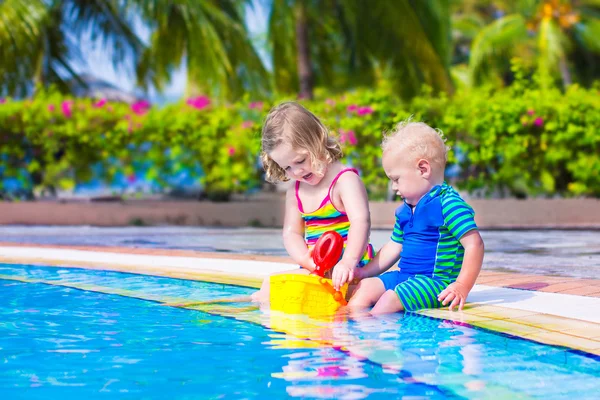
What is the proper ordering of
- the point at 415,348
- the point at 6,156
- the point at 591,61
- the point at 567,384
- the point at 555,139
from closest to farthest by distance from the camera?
the point at 567,384 < the point at 415,348 < the point at 555,139 < the point at 6,156 < the point at 591,61

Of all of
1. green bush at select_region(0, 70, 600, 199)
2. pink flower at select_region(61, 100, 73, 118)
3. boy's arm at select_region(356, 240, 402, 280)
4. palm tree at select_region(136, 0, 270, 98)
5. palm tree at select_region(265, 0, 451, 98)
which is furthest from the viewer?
palm tree at select_region(265, 0, 451, 98)

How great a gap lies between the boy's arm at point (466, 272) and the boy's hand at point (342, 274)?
47 centimetres

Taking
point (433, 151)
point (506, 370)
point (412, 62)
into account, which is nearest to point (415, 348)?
point (506, 370)

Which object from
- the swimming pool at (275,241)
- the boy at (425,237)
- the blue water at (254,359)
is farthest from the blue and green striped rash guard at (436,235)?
the swimming pool at (275,241)

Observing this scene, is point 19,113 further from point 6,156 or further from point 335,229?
point 335,229

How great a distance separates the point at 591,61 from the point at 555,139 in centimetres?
2115

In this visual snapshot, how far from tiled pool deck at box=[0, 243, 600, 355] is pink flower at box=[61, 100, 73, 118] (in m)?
6.25

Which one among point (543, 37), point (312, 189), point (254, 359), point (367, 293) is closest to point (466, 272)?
point (367, 293)

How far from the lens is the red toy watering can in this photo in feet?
14.3

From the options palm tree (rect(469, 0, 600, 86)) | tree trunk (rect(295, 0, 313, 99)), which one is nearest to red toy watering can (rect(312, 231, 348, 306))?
tree trunk (rect(295, 0, 313, 99))

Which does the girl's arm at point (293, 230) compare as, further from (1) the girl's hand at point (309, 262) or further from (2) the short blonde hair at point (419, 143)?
(2) the short blonde hair at point (419, 143)

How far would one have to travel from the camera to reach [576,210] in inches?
551

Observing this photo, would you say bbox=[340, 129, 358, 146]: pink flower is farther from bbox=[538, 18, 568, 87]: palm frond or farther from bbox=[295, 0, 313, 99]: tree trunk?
bbox=[538, 18, 568, 87]: palm frond

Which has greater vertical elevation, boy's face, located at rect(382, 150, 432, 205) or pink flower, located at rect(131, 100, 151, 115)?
pink flower, located at rect(131, 100, 151, 115)
